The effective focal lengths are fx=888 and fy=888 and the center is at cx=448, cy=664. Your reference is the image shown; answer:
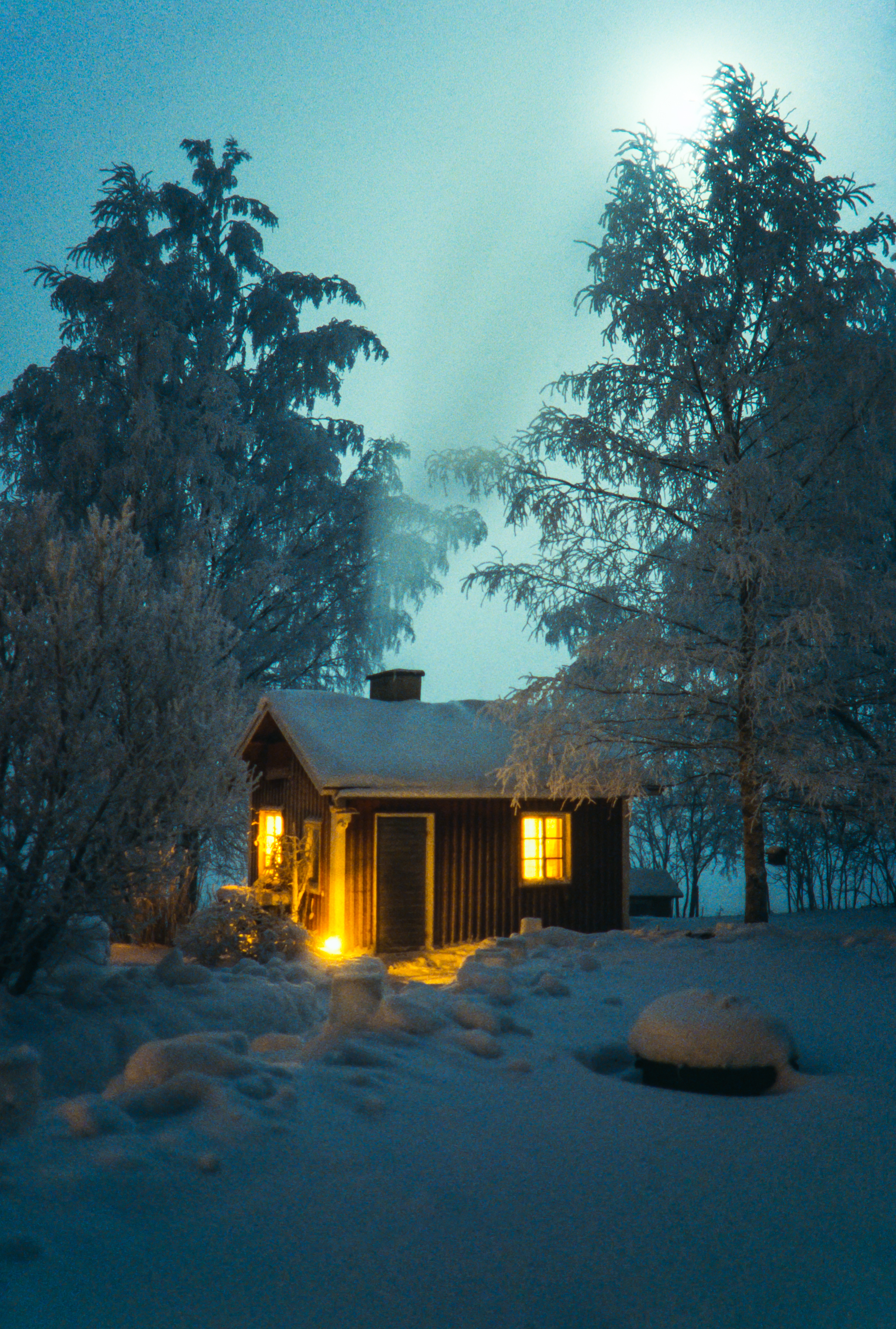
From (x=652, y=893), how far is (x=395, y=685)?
10.3 metres

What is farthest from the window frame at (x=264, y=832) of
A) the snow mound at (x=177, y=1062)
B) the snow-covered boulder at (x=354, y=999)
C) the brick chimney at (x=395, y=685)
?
the snow mound at (x=177, y=1062)

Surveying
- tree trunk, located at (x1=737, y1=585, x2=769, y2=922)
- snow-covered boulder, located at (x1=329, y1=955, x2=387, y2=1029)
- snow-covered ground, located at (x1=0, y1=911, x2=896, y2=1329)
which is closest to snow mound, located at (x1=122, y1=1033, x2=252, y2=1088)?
snow-covered ground, located at (x1=0, y1=911, x2=896, y2=1329)

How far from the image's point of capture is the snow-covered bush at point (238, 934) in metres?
10.0

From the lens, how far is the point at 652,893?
22688mm

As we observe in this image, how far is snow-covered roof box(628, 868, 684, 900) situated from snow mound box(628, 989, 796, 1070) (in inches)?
716

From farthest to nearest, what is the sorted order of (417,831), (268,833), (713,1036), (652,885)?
(652,885) → (268,833) → (417,831) → (713,1036)

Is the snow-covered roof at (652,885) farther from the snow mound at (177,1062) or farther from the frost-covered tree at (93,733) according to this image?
the snow mound at (177,1062)

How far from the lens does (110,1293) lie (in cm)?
256

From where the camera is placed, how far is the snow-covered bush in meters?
10.0

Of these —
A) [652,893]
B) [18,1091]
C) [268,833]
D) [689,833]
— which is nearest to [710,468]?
[18,1091]

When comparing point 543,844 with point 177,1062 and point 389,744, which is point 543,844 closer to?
point 389,744

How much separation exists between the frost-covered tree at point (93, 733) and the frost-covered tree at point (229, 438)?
8.75m

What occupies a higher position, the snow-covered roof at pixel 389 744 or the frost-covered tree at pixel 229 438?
the frost-covered tree at pixel 229 438

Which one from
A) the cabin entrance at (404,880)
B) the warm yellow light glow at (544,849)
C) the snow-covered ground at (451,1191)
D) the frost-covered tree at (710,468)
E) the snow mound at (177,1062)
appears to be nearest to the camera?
the snow-covered ground at (451,1191)
